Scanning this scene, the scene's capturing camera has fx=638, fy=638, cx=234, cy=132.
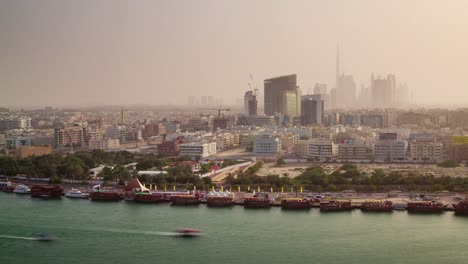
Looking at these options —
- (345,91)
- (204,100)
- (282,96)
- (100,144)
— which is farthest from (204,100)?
(100,144)

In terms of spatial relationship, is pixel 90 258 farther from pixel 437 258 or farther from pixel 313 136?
pixel 313 136

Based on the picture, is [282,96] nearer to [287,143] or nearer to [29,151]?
[287,143]

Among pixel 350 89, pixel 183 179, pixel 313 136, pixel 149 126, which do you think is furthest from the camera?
pixel 350 89

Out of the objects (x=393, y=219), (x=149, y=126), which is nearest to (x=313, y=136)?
(x=149, y=126)

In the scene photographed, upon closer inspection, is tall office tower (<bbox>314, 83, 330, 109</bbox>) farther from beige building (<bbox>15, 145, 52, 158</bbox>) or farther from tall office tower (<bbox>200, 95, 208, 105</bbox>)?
beige building (<bbox>15, 145, 52, 158</bbox>)

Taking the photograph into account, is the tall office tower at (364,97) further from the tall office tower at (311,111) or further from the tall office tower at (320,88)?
the tall office tower at (311,111)

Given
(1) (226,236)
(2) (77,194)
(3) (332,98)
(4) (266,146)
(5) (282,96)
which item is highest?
(3) (332,98)

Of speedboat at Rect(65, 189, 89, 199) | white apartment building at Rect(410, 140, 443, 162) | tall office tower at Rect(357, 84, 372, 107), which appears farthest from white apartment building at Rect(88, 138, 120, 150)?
tall office tower at Rect(357, 84, 372, 107)
